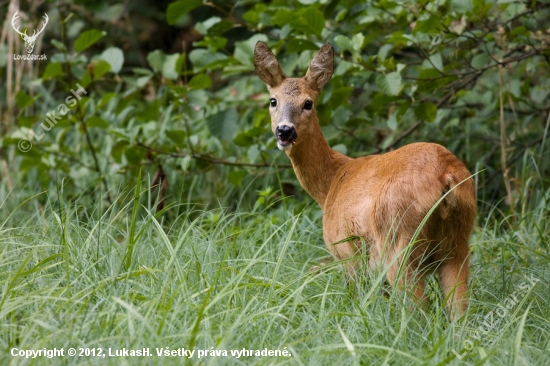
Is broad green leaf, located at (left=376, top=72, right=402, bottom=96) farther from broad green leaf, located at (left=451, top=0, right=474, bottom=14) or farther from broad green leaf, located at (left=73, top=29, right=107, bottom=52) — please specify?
broad green leaf, located at (left=73, top=29, right=107, bottom=52)

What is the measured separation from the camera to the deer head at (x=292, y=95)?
14.1 feet

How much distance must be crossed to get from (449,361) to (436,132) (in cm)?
398

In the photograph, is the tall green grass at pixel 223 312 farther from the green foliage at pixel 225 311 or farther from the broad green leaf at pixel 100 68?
the broad green leaf at pixel 100 68

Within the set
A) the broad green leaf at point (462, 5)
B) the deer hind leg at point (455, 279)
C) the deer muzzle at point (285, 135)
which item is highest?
the broad green leaf at point (462, 5)

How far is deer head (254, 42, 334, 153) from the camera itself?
4293mm

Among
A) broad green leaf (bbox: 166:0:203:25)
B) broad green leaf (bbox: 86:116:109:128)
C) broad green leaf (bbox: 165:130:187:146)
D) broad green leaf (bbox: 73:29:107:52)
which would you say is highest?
broad green leaf (bbox: 166:0:203:25)

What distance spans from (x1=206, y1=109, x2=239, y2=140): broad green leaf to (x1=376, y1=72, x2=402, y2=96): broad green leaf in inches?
54.0

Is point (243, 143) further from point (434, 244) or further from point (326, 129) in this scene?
point (434, 244)

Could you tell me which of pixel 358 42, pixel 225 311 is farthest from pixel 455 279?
pixel 358 42

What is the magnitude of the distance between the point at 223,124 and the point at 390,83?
1.53 metres

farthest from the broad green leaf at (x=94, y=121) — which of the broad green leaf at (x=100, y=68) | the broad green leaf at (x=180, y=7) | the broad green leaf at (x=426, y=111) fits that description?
the broad green leaf at (x=426, y=111)

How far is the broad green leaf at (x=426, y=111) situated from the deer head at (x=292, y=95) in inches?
29.1

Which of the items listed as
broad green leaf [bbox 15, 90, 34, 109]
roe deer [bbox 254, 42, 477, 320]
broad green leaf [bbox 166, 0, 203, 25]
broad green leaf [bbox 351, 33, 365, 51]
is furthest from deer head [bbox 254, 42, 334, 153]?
broad green leaf [bbox 15, 90, 34, 109]

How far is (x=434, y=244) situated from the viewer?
11.4ft
